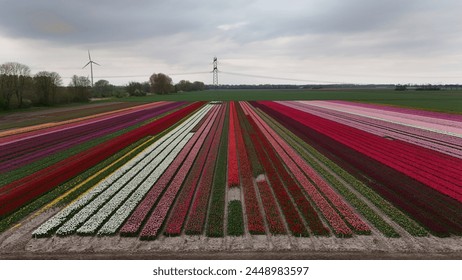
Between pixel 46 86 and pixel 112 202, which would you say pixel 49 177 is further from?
pixel 46 86

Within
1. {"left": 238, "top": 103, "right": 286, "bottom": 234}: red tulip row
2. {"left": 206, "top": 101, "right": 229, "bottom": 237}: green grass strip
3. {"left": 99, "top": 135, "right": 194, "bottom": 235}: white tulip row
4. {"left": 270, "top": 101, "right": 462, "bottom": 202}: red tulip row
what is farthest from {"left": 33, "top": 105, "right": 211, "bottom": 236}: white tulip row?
{"left": 270, "top": 101, "right": 462, "bottom": 202}: red tulip row

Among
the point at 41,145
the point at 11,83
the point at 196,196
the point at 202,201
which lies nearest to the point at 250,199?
the point at 202,201

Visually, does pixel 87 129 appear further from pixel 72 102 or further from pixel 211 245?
pixel 72 102

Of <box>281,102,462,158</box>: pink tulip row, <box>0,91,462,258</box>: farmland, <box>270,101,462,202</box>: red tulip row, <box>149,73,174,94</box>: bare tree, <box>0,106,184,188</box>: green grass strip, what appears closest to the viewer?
<box>0,91,462,258</box>: farmland

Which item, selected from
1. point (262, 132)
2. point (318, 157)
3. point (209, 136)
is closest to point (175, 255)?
point (318, 157)

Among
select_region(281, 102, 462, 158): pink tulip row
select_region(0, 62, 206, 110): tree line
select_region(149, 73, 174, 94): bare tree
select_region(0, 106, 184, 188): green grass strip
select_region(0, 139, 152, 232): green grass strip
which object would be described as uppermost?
select_region(149, 73, 174, 94): bare tree

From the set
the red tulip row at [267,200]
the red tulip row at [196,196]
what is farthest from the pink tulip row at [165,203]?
the red tulip row at [267,200]

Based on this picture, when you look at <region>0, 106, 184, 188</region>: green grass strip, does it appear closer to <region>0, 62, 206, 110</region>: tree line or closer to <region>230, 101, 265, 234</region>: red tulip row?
<region>230, 101, 265, 234</region>: red tulip row
